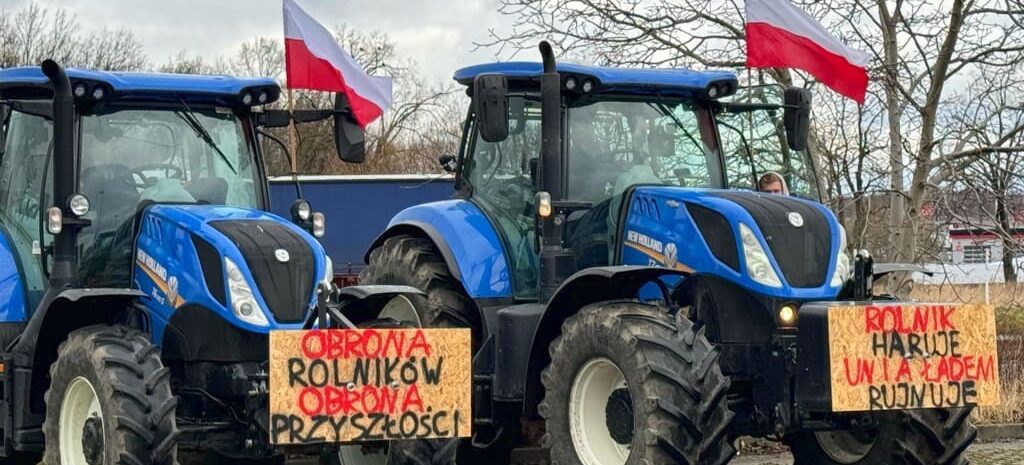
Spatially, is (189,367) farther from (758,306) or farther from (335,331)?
(758,306)

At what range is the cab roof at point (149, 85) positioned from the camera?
886 cm

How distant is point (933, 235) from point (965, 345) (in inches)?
304

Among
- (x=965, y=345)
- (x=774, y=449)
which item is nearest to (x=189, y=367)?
(x=965, y=345)

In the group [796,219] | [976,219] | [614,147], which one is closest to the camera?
[796,219]

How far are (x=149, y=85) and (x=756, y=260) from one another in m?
3.75

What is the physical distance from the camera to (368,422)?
24.7 ft

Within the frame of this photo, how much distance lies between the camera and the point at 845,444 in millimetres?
8992

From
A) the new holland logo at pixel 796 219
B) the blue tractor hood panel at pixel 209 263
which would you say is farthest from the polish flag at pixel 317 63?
the new holland logo at pixel 796 219

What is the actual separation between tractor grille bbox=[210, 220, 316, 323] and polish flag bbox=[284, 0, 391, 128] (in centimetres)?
195

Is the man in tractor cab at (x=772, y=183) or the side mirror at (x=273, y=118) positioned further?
the man in tractor cab at (x=772, y=183)

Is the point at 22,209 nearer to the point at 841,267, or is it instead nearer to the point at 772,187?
the point at 772,187

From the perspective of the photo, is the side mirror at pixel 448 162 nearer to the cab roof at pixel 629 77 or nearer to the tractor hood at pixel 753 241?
the cab roof at pixel 629 77

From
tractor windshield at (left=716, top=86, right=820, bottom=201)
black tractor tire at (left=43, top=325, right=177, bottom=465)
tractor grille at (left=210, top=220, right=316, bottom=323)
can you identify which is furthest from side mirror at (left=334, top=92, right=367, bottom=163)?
tractor windshield at (left=716, top=86, right=820, bottom=201)

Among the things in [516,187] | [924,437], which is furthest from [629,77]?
[924,437]
